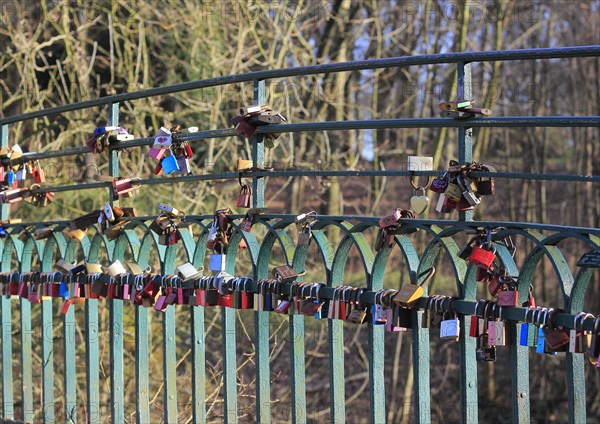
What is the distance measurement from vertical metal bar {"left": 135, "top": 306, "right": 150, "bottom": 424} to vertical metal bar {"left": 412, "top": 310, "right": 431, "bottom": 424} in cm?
131

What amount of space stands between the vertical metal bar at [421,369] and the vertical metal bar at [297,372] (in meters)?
0.47

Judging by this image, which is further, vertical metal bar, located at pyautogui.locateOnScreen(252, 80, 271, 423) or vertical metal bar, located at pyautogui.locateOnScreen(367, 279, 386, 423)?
vertical metal bar, located at pyautogui.locateOnScreen(252, 80, 271, 423)

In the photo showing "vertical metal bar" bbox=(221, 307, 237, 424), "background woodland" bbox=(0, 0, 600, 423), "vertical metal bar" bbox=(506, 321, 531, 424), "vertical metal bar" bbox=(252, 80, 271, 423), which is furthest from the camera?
"background woodland" bbox=(0, 0, 600, 423)

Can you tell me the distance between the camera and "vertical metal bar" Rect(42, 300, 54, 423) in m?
4.07

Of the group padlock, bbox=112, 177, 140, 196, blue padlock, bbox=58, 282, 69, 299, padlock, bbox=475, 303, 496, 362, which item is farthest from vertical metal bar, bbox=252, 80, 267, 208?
blue padlock, bbox=58, 282, 69, 299

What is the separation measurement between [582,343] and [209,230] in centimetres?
152

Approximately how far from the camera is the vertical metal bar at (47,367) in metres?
4.07

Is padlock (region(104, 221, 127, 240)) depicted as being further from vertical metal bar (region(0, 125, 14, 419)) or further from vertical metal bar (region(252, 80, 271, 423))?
vertical metal bar (region(0, 125, 14, 419))

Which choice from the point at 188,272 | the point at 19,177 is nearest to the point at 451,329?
the point at 188,272

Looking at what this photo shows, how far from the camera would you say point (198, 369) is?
332 centimetres

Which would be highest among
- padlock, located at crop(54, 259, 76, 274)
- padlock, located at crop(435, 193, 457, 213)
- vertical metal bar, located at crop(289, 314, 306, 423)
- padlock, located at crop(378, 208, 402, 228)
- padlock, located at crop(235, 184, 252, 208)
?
padlock, located at crop(235, 184, 252, 208)

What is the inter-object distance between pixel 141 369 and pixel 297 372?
837 mm

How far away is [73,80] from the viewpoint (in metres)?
8.68

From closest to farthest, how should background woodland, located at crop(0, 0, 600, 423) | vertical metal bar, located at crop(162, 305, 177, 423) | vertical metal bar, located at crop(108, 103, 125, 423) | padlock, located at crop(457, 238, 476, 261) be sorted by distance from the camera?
1. padlock, located at crop(457, 238, 476, 261)
2. vertical metal bar, located at crop(162, 305, 177, 423)
3. vertical metal bar, located at crop(108, 103, 125, 423)
4. background woodland, located at crop(0, 0, 600, 423)
